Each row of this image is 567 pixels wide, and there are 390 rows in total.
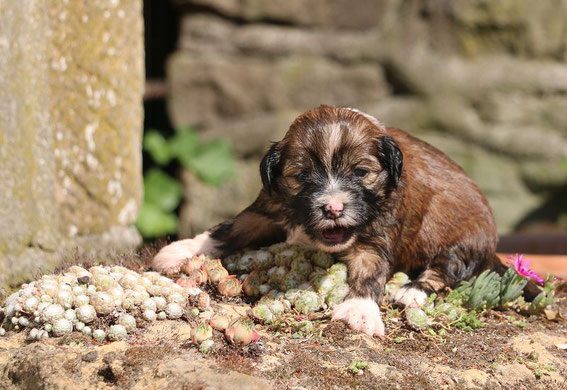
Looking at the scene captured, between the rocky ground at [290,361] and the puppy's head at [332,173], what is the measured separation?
1.83ft

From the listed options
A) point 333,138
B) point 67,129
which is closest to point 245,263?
point 333,138

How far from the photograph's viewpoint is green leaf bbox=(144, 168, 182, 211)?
8844mm

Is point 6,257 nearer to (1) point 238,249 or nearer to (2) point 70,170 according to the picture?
(2) point 70,170

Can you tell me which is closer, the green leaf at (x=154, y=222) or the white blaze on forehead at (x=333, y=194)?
the white blaze on forehead at (x=333, y=194)

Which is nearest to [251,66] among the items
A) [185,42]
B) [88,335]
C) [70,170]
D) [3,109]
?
[185,42]

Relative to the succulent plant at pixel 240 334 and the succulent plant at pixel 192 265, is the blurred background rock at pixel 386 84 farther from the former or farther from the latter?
the succulent plant at pixel 240 334

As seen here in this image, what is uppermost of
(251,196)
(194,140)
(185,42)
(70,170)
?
(185,42)

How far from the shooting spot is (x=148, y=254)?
197 inches

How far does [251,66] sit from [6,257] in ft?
15.1

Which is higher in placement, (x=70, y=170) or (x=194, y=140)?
(x=70, y=170)

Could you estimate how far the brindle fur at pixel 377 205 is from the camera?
4.20 metres

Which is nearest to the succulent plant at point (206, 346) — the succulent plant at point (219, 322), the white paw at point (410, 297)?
the succulent plant at point (219, 322)

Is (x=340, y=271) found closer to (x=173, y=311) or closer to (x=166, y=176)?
(x=173, y=311)

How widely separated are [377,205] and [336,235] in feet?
1.00
